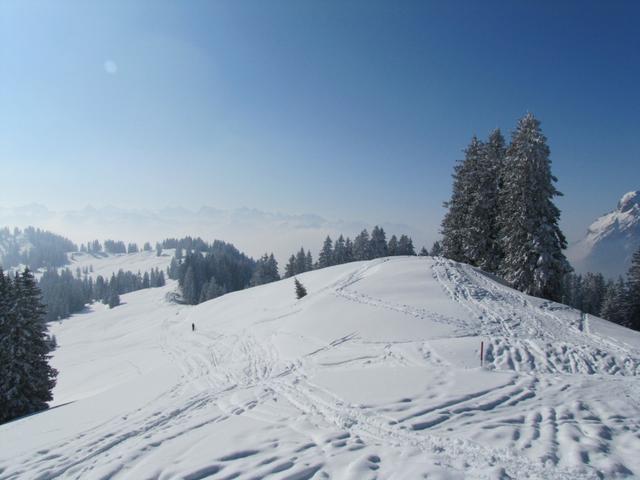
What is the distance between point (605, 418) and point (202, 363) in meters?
17.8

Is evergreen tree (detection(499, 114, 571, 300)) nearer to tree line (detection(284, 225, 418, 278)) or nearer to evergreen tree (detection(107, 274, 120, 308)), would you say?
tree line (detection(284, 225, 418, 278))

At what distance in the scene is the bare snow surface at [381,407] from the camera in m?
6.85

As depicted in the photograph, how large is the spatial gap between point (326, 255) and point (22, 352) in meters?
61.3

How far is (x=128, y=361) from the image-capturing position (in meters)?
30.0

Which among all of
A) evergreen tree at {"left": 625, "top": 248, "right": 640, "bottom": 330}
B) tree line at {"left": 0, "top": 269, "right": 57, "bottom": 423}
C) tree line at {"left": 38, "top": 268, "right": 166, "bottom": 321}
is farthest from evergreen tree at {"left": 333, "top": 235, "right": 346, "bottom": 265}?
tree line at {"left": 38, "top": 268, "right": 166, "bottom": 321}

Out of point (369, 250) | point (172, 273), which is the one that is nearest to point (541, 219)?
point (369, 250)

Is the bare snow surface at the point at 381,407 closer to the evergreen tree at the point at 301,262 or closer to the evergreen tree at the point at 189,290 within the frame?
the evergreen tree at the point at 301,262

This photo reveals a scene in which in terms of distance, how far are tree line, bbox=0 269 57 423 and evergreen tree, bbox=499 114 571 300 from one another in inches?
1411

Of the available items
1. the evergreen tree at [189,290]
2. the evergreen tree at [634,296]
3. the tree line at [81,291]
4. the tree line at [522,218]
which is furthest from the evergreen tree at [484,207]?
the tree line at [81,291]

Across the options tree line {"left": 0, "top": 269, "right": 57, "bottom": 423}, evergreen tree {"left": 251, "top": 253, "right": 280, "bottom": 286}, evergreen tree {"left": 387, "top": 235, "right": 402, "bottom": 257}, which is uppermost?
evergreen tree {"left": 387, "top": 235, "right": 402, "bottom": 257}

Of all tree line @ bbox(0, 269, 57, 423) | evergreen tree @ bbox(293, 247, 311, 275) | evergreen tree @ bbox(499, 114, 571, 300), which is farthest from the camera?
evergreen tree @ bbox(293, 247, 311, 275)

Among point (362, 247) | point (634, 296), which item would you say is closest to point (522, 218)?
point (634, 296)

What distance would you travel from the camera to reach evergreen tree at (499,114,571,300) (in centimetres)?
2656

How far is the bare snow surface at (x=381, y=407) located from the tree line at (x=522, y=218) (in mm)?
6309
